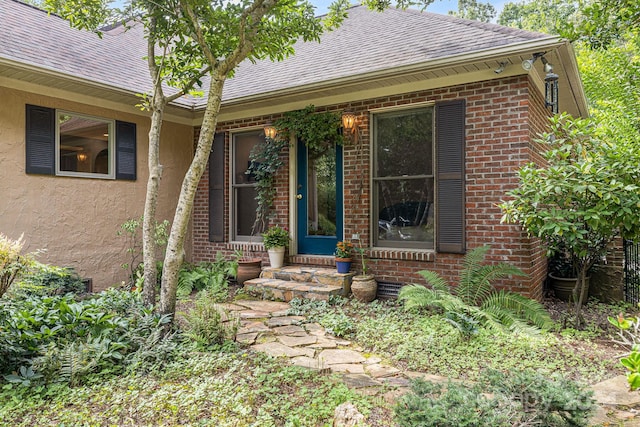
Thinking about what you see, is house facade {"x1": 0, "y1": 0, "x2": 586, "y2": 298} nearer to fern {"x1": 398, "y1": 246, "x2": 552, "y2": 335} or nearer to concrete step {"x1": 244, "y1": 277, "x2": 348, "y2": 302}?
fern {"x1": 398, "y1": 246, "x2": 552, "y2": 335}

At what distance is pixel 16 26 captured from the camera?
544 cm

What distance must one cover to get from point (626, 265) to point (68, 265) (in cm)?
733

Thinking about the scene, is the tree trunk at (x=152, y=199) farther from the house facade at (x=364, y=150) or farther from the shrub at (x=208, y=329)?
the house facade at (x=364, y=150)

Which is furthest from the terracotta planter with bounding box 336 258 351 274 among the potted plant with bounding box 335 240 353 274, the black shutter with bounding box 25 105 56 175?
the black shutter with bounding box 25 105 56 175

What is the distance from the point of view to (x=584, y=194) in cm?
362

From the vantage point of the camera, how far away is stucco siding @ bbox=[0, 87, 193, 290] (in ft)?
16.1

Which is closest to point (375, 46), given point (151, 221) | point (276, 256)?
point (276, 256)

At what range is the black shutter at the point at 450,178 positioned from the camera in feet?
15.4

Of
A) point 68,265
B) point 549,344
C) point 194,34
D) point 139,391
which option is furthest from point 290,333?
point 68,265

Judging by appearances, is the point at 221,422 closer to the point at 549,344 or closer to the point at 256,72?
the point at 549,344

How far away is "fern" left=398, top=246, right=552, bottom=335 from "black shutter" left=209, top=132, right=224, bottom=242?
3505 mm

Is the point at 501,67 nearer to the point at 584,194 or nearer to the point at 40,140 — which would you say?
the point at 584,194

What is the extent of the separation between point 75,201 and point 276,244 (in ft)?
9.20

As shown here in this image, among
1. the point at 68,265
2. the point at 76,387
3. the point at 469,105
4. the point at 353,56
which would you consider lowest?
the point at 76,387
